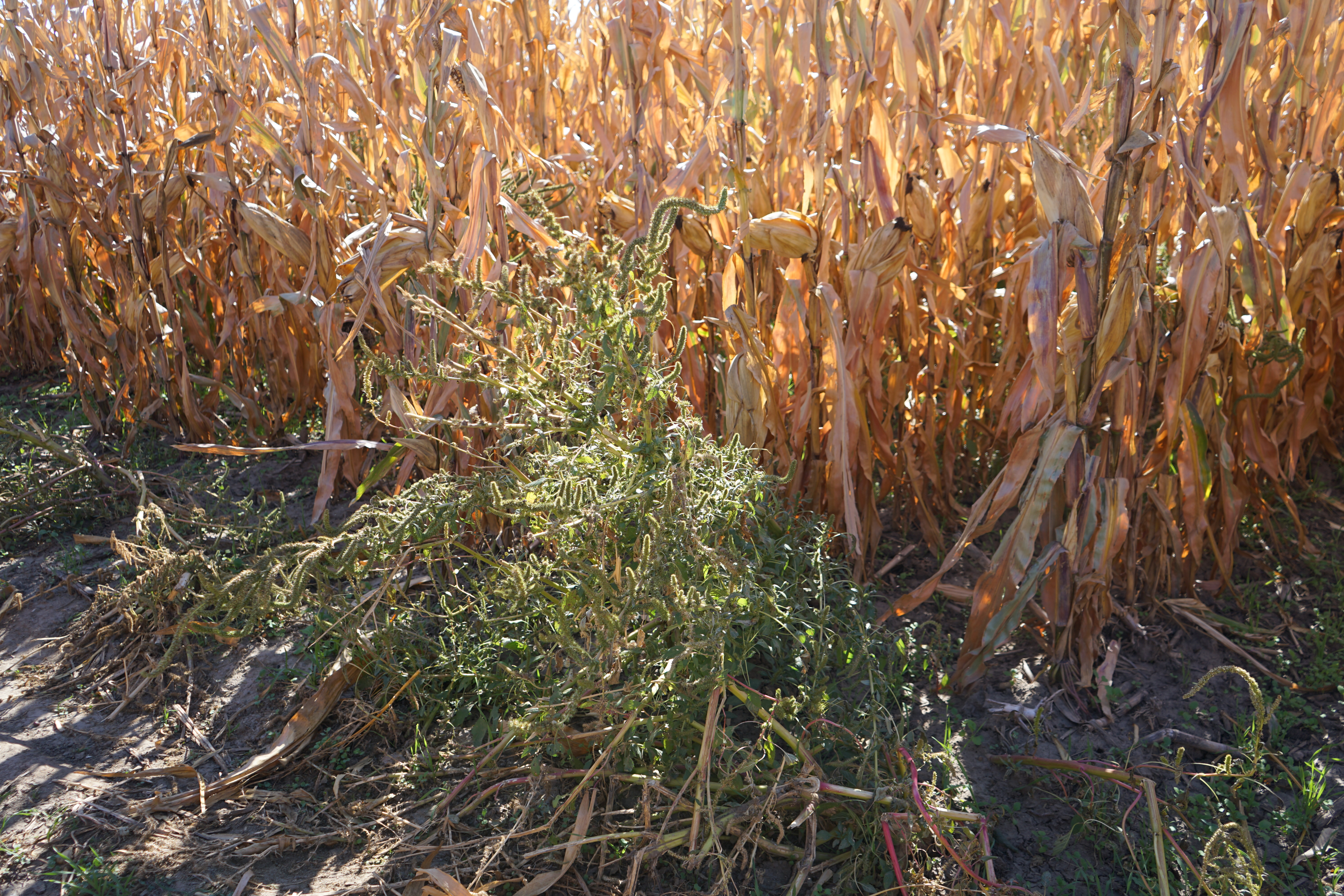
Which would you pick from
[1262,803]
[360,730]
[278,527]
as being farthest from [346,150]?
[1262,803]

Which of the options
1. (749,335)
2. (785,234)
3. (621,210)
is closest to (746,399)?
(749,335)

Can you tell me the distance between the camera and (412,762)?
1.76 metres

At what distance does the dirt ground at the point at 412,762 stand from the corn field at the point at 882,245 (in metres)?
0.15

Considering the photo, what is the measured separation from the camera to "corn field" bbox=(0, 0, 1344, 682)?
5.88 feet

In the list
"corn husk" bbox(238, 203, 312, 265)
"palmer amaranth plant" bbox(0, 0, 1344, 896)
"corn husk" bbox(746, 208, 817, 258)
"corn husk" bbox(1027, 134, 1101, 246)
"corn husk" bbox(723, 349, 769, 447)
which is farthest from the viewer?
"corn husk" bbox(238, 203, 312, 265)

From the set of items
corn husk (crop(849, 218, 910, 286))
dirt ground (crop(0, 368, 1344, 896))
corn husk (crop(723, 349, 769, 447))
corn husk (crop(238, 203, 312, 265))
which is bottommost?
dirt ground (crop(0, 368, 1344, 896))

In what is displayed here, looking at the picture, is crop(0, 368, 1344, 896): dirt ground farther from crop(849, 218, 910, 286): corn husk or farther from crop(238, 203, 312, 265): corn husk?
crop(238, 203, 312, 265): corn husk

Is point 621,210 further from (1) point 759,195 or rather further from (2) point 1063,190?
(2) point 1063,190

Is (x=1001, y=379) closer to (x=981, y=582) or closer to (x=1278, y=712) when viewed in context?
(x=981, y=582)

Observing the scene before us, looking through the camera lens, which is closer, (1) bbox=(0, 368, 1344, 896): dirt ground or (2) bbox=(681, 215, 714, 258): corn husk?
(1) bbox=(0, 368, 1344, 896): dirt ground

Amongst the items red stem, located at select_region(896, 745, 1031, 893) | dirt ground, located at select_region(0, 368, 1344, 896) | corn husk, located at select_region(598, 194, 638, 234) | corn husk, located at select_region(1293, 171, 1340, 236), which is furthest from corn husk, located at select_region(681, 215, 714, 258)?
corn husk, located at select_region(1293, 171, 1340, 236)

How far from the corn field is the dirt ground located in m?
0.15

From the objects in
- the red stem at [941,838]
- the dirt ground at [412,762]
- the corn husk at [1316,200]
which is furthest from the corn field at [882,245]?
the red stem at [941,838]

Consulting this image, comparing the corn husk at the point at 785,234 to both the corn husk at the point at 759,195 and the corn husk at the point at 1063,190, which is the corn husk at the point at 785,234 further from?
the corn husk at the point at 1063,190
